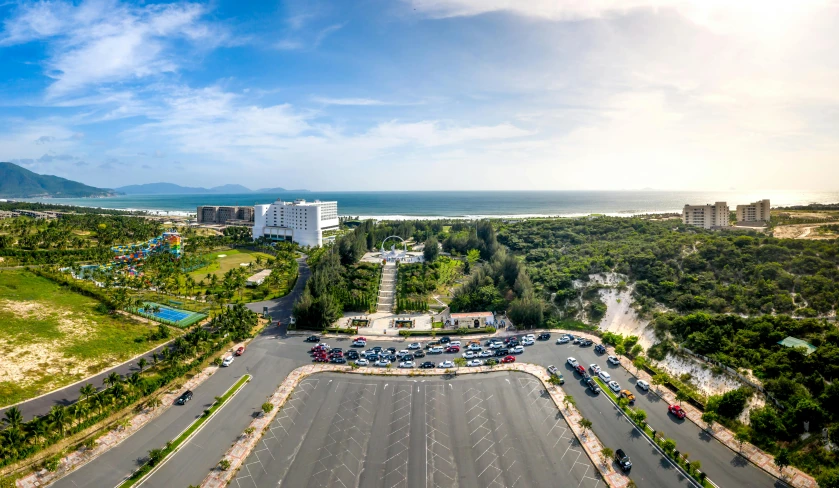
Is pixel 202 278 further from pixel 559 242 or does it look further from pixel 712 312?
pixel 712 312

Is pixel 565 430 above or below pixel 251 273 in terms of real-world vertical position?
below

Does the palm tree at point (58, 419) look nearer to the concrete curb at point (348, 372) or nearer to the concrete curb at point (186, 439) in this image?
the concrete curb at point (186, 439)

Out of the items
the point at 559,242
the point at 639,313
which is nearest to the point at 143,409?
the point at 639,313

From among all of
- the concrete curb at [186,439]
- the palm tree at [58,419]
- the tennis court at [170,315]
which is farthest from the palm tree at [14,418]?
the tennis court at [170,315]

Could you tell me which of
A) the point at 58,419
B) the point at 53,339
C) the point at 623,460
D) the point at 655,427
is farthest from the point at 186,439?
the point at 655,427

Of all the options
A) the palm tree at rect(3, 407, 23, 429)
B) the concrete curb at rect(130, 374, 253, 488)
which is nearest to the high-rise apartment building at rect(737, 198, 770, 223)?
the concrete curb at rect(130, 374, 253, 488)

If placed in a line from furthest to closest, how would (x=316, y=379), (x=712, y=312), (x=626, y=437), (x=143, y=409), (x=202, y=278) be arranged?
(x=202, y=278) → (x=712, y=312) → (x=316, y=379) → (x=143, y=409) → (x=626, y=437)

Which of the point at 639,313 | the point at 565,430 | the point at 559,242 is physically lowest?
the point at 565,430

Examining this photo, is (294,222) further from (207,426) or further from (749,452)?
(749,452)

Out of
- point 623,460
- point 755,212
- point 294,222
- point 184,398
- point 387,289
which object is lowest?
point 623,460
